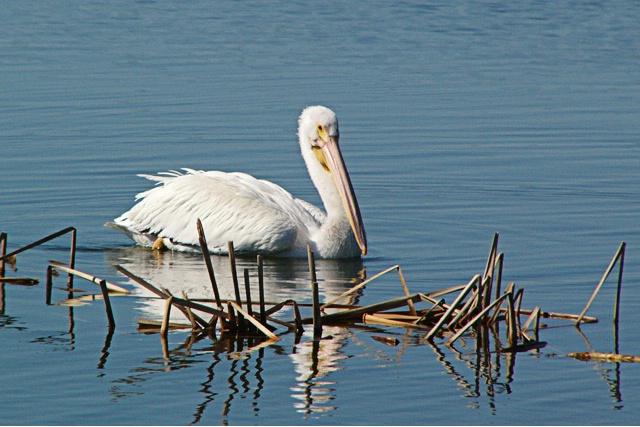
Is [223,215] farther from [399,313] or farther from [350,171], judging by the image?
[350,171]

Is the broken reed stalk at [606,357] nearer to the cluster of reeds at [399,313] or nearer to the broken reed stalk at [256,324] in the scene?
the cluster of reeds at [399,313]

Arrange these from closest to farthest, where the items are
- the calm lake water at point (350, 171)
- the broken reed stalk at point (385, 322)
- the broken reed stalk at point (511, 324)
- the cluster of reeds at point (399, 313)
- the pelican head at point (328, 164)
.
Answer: the calm lake water at point (350, 171), the broken reed stalk at point (511, 324), the cluster of reeds at point (399, 313), the broken reed stalk at point (385, 322), the pelican head at point (328, 164)

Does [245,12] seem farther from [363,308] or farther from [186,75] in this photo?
[363,308]

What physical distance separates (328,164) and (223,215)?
0.78m

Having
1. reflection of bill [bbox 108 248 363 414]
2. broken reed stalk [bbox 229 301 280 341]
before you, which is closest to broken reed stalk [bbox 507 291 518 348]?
reflection of bill [bbox 108 248 363 414]

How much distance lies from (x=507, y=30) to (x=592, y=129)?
7040 millimetres

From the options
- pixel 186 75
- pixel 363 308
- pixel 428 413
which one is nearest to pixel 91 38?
pixel 186 75

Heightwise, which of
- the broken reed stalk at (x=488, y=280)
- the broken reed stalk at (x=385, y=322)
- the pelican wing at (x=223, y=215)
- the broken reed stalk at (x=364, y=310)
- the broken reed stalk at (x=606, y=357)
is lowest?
the broken reed stalk at (x=606, y=357)

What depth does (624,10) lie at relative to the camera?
19.8 meters

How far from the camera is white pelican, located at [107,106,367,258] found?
792 cm

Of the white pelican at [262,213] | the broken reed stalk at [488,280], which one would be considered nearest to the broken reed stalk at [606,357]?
the broken reed stalk at [488,280]

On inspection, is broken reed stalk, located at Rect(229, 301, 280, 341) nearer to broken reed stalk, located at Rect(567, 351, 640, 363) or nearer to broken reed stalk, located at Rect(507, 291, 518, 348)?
broken reed stalk, located at Rect(507, 291, 518, 348)

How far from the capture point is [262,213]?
7.92m

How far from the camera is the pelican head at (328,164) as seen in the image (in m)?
8.02
